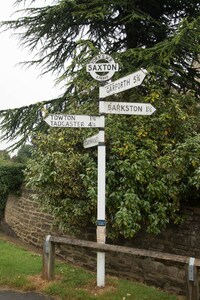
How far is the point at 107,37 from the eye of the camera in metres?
11.1

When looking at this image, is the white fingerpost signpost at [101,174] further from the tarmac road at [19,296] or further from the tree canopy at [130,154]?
the tarmac road at [19,296]

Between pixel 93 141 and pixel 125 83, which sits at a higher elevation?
pixel 125 83

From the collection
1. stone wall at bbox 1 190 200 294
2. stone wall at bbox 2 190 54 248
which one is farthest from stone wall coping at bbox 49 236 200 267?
stone wall at bbox 2 190 54 248

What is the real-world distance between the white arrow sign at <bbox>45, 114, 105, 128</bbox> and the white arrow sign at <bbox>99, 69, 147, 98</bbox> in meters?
0.38

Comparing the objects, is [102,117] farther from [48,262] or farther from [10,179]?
[10,179]

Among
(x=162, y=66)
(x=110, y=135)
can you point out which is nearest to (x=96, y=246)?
(x=110, y=135)

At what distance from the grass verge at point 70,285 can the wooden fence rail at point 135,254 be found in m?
0.29

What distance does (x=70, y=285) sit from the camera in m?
5.57

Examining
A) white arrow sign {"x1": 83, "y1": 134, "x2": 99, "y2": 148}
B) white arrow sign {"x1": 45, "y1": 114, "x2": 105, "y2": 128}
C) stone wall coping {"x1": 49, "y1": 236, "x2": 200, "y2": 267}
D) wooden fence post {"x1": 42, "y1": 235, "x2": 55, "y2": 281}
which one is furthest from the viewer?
wooden fence post {"x1": 42, "y1": 235, "x2": 55, "y2": 281}

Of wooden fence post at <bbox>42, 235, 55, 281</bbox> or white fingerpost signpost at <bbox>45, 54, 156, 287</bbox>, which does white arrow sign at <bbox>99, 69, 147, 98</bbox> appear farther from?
wooden fence post at <bbox>42, 235, 55, 281</bbox>

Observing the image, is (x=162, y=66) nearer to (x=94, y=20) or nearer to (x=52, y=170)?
(x=94, y=20)

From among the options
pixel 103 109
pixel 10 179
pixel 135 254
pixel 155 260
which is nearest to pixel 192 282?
pixel 135 254

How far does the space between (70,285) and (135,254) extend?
4.09 feet

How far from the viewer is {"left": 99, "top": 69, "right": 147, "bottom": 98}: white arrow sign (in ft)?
17.0
